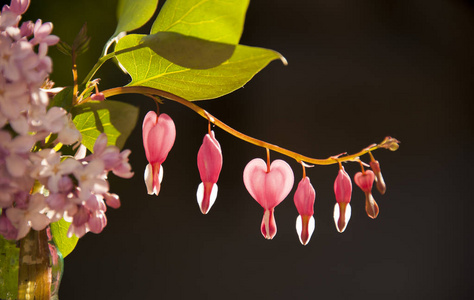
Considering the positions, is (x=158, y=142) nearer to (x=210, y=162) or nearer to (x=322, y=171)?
(x=210, y=162)

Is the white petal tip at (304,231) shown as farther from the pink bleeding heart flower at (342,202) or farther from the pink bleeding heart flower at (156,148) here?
the pink bleeding heart flower at (156,148)

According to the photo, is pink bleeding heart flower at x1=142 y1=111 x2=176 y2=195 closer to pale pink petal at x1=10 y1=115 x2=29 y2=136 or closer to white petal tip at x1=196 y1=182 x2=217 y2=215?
white petal tip at x1=196 y1=182 x2=217 y2=215

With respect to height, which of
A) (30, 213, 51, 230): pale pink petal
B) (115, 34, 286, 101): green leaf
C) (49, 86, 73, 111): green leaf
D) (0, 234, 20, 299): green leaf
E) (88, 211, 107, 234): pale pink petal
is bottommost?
(0, 234, 20, 299): green leaf

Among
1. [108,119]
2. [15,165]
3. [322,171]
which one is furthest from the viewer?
[322,171]

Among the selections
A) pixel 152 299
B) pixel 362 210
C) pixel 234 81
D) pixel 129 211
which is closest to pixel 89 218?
pixel 234 81

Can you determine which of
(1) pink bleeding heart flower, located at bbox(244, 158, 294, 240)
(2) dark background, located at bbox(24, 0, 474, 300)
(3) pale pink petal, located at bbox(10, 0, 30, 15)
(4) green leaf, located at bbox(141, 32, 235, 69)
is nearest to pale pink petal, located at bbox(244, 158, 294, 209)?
(1) pink bleeding heart flower, located at bbox(244, 158, 294, 240)

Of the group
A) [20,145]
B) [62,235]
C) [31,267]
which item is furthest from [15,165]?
[62,235]
